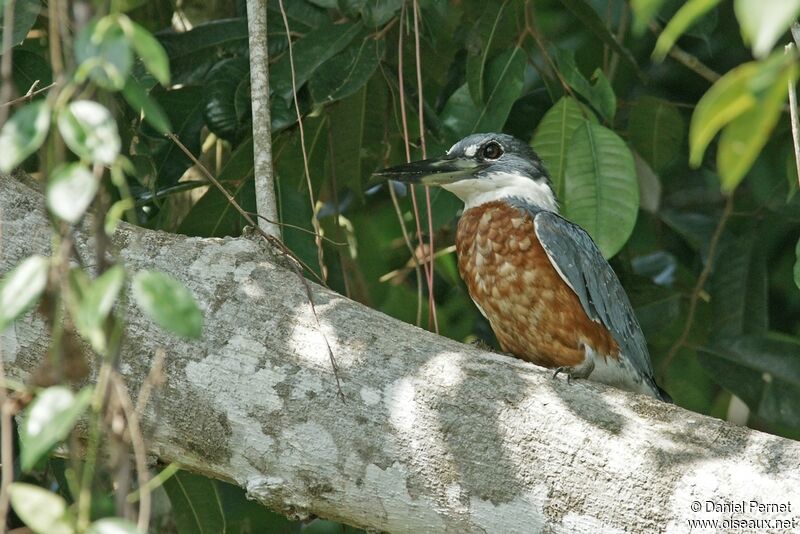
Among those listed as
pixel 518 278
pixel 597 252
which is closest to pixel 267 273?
pixel 518 278

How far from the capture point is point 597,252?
396cm

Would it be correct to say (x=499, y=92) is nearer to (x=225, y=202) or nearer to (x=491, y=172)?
(x=491, y=172)

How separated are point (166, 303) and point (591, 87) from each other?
3026mm

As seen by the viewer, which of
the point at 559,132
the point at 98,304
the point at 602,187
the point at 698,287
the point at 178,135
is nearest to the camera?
the point at 98,304

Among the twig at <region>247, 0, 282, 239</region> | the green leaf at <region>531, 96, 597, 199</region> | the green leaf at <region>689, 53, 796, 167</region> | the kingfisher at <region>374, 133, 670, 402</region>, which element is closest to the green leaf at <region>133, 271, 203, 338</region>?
the green leaf at <region>689, 53, 796, 167</region>

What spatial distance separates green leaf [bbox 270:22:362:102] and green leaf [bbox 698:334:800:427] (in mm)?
2090

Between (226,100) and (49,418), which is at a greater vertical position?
(49,418)

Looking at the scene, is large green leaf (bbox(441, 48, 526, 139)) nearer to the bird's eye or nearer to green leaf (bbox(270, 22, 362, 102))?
the bird's eye

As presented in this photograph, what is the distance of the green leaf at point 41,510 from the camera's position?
128 cm

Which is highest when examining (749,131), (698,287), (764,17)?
(764,17)

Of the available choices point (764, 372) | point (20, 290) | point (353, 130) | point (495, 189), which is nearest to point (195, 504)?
point (353, 130)

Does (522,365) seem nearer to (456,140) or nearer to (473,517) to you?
(473,517)

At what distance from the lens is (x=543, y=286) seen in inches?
152

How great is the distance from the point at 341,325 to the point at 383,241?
2432 mm
